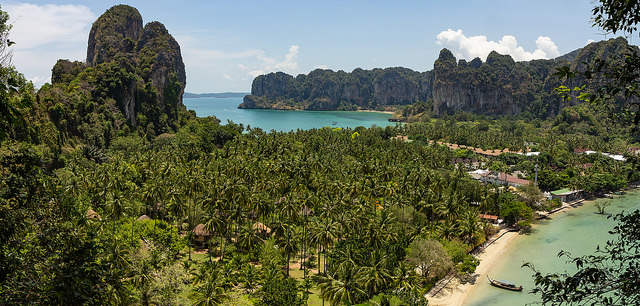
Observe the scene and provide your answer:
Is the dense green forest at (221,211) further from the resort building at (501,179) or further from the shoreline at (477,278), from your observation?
the resort building at (501,179)

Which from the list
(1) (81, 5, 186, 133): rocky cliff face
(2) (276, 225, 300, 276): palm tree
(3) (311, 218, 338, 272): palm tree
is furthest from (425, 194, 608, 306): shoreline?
(1) (81, 5, 186, 133): rocky cliff face

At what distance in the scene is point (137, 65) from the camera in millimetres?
137375

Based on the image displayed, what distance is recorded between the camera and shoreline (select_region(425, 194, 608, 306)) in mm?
42188

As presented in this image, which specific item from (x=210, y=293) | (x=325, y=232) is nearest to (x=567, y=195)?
(x=325, y=232)

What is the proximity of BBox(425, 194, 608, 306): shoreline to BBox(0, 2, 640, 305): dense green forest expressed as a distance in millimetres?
1602

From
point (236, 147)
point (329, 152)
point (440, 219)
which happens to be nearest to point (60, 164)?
point (236, 147)

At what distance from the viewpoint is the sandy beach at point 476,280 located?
1656 inches

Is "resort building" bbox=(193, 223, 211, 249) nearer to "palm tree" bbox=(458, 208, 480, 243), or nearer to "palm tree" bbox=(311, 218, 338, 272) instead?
"palm tree" bbox=(311, 218, 338, 272)

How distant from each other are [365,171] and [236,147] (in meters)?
31.5

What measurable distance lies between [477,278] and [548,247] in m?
17.6

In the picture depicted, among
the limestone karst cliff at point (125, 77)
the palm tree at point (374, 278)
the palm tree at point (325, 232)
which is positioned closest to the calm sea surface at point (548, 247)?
the palm tree at point (374, 278)

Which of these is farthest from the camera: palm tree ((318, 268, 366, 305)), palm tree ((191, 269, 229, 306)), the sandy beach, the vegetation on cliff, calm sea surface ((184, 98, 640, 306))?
the vegetation on cliff

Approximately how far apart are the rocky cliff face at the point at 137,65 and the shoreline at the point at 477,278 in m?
99.6

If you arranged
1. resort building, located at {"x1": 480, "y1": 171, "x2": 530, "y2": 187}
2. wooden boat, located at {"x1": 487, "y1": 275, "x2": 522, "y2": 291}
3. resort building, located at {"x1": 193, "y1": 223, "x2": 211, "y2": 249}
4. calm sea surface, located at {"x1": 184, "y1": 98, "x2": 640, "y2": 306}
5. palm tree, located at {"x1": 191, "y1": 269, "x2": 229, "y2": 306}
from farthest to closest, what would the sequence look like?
1. resort building, located at {"x1": 480, "y1": 171, "x2": 530, "y2": 187}
2. resort building, located at {"x1": 193, "y1": 223, "x2": 211, "y2": 249}
3. wooden boat, located at {"x1": 487, "y1": 275, "x2": 522, "y2": 291}
4. calm sea surface, located at {"x1": 184, "y1": 98, "x2": 640, "y2": 306}
5. palm tree, located at {"x1": 191, "y1": 269, "x2": 229, "y2": 306}
